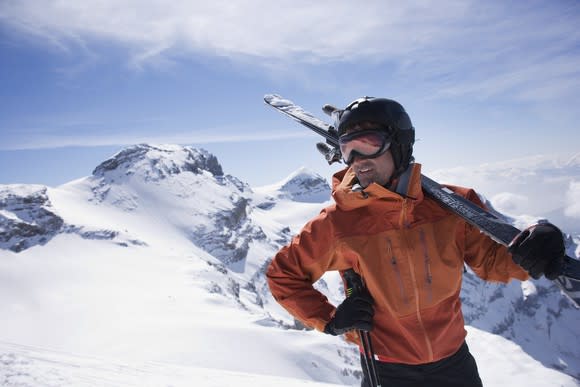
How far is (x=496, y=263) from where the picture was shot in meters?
3.20

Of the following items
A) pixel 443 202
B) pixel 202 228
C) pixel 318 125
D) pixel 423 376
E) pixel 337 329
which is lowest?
pixel 423 376

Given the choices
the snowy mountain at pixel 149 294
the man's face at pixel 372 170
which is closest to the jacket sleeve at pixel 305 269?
the man's face at pixel 372 170

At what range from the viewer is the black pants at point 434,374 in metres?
3.24

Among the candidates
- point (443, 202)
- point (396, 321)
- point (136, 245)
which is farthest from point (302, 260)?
point (136, 245)

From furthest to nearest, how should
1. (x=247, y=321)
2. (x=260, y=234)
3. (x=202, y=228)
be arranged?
(x=260, y=234)
(x=202, y=228)
(x=247, y=321)

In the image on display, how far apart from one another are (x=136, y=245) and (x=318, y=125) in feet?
262

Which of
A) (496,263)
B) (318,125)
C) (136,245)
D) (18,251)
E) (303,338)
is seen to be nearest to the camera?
(496,263)

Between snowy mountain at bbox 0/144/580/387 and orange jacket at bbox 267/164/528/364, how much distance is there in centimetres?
514

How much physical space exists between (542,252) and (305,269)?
6.09 ft

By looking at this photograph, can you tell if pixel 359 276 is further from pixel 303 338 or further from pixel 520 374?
pixel 520 374

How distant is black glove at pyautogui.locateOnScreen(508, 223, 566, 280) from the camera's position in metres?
2.51

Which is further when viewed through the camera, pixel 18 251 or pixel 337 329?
pixel 18 251

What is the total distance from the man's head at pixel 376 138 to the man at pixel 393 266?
0.04 ft

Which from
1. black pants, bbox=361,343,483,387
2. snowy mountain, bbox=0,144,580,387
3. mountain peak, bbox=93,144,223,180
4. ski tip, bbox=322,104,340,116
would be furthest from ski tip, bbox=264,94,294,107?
mountain peak, bbox=93,144,223,180
